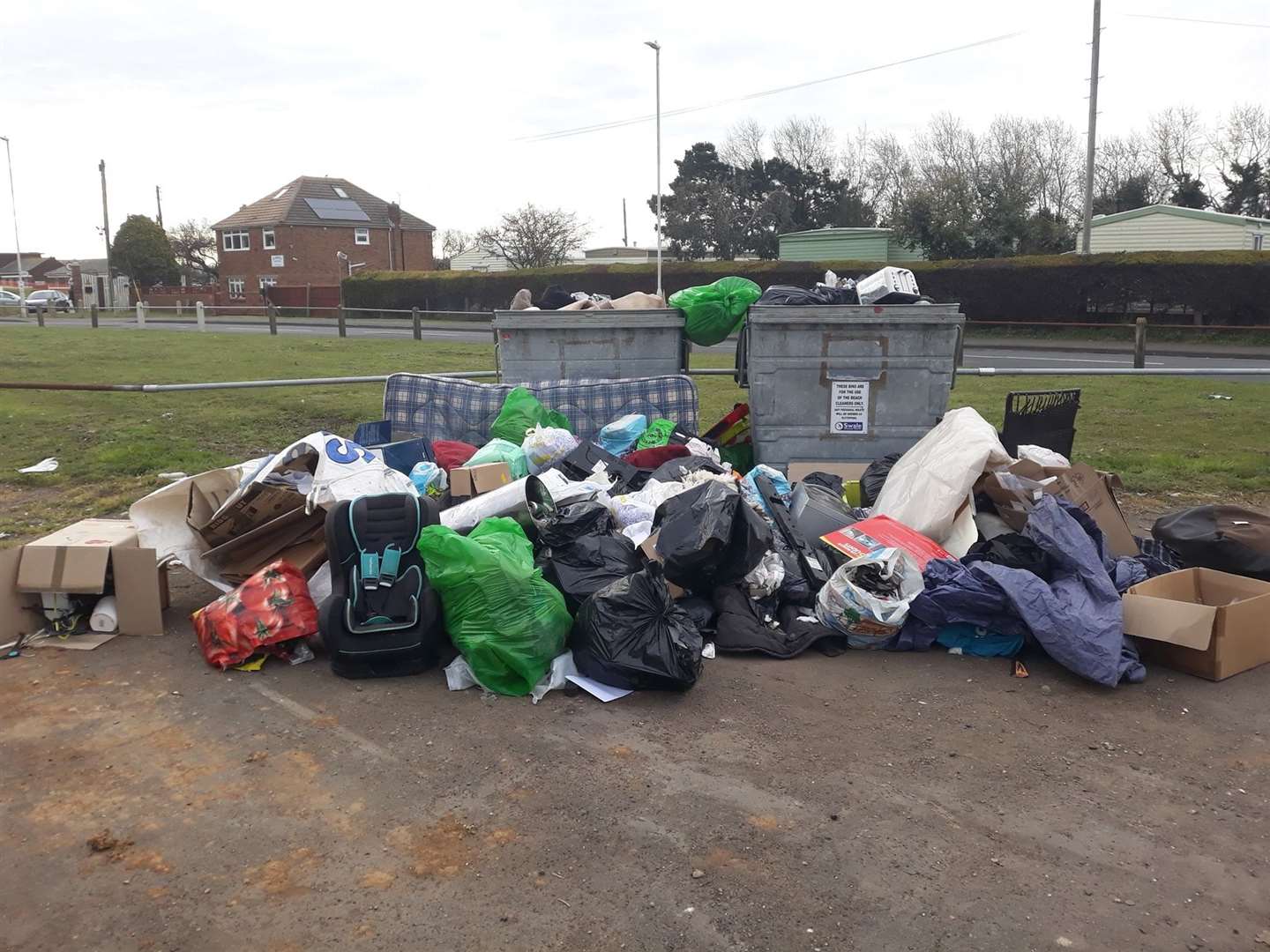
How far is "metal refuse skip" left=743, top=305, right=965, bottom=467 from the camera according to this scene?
21.5 feet

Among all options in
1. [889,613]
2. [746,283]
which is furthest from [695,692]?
[746,283]

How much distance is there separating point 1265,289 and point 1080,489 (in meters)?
19.9

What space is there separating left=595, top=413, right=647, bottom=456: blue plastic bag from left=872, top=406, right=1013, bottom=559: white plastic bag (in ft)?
5.87

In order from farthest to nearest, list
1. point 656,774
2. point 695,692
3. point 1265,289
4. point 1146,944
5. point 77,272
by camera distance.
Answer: point 77,272 < point 1265,289 < point 695,692 < point 656,774 < point 1146,944

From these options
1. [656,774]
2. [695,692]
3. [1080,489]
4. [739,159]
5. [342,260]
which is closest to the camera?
[656,774]

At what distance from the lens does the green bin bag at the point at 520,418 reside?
670 cm

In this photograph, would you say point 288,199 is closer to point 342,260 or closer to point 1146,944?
point 342,260

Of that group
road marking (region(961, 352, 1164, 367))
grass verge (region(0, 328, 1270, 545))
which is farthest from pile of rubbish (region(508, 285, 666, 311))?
road marking (region(961, 352, 1164, 367))

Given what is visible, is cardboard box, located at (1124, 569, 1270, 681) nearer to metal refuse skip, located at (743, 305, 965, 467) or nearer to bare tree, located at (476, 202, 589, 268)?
metal refuse skip, located at (743, 305, 965, 467)

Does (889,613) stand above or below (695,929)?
above

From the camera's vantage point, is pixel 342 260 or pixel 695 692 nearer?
pixel 695 692

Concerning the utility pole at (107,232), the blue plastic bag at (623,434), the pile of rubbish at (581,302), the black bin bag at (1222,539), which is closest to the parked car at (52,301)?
the utility pole at (107,232)

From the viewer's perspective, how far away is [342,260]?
173 feet

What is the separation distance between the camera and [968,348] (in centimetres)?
2120
